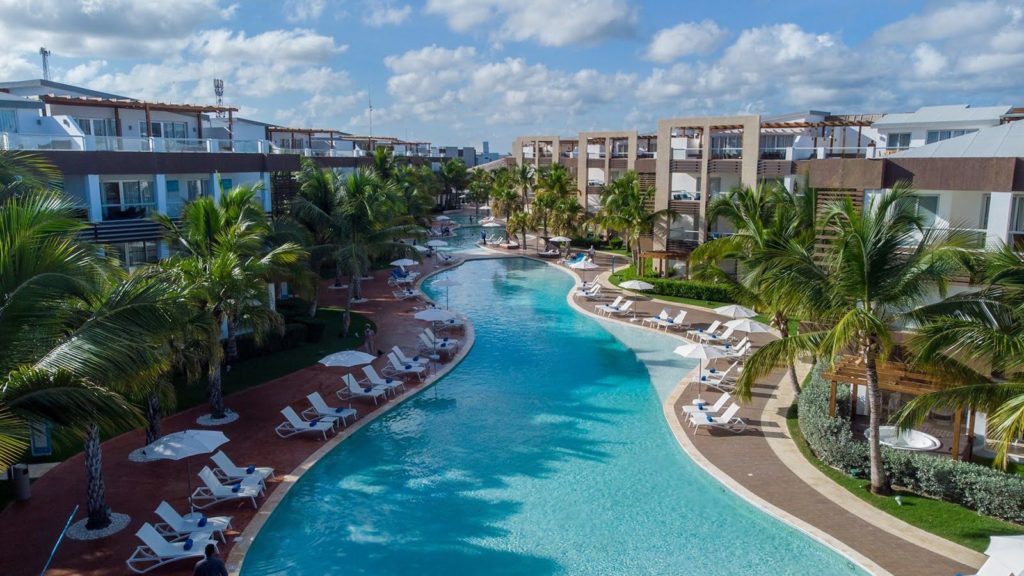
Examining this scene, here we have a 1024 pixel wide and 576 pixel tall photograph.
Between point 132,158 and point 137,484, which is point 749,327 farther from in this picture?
point 132,158

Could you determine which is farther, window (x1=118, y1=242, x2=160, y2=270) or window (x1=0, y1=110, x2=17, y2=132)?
window (x1=0, y1=110, x2=17, y2=132)

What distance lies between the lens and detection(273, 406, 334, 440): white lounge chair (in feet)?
56.6

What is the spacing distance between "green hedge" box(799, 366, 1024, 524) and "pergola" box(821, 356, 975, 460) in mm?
875

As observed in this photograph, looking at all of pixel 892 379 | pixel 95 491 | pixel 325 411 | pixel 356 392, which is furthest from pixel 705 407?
pixel 95 491

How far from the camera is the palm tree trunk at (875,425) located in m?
13.3

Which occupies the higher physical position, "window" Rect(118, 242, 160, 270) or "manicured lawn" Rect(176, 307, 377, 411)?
"window" Rect(118, 242, 160, 270)

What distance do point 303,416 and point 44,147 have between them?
11.5 metres

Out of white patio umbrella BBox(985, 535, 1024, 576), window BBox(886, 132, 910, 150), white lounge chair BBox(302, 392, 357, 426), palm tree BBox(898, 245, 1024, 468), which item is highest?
window BBox(886, 132, 910, 150)

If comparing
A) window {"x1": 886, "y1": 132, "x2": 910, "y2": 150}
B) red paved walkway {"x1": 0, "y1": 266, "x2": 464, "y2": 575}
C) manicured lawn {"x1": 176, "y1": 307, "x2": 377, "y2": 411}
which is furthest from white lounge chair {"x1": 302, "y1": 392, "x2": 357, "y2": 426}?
window {"x1": 886, "y1": 132, "x2": 910, "y2": 150}

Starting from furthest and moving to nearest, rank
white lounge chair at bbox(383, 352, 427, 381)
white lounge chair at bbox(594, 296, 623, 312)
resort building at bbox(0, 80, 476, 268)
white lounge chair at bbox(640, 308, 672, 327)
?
1. white lounge chair at bbox(594, 296, 623, 312)
2. white lounge chair at bbox(640, 308, 672, 327)
3. white lounge chair at bbox(383, 352, 427, 381)
4. resort building at bbox(0, 80, 476, 268)

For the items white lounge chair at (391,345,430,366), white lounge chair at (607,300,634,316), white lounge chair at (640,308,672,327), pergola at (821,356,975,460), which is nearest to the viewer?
pergola at (821,356,975,460)

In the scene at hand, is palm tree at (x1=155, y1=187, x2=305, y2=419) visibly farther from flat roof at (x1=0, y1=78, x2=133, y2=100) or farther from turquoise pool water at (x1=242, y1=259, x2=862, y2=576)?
flat roof at (x1=0, y1=78, x2=133, y2=100)

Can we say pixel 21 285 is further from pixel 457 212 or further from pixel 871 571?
pixel 457 212

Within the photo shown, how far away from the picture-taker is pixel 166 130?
105 ft
